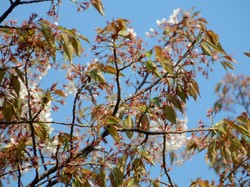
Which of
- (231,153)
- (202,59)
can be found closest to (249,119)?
(231,153)

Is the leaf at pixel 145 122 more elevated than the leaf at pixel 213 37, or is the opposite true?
the leaf at pixel 213 37

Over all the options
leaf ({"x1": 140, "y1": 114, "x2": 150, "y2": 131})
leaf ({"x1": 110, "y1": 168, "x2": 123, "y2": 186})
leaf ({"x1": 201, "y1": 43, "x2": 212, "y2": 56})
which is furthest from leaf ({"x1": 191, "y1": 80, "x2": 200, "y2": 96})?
leaf ({"x1": 110, "y1": 168, "x2": 123, "y2": 186})

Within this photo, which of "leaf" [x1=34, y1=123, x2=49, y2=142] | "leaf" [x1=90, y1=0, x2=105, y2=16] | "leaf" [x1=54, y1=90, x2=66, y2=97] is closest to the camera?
"leaf" [x1=90, y1=0, x2=105, y2=16]

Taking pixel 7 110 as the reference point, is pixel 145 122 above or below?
below

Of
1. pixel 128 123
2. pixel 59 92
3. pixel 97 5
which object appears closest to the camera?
pixel 97 5

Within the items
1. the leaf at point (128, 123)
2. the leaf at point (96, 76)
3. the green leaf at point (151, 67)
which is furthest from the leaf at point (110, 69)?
the leaf at point (128, 123)

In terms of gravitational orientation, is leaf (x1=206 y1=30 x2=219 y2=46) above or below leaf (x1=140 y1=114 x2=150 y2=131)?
above

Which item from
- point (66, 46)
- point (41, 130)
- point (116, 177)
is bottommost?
point (116, 177)

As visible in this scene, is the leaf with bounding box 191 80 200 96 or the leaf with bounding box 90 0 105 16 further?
the leaf with bounding box 191 80 200 96

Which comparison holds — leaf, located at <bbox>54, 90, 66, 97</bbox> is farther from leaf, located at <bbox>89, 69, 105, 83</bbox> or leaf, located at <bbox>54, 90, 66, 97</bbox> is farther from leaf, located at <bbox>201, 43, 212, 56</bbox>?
leaf, located at <bbox>201, 43, 212, 56</bbox>

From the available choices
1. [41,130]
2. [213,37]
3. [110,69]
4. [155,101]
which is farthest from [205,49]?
[41,130]

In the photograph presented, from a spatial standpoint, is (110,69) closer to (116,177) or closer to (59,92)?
(59,92)

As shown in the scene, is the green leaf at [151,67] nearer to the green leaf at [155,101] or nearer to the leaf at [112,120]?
the green leaf at [155,101]

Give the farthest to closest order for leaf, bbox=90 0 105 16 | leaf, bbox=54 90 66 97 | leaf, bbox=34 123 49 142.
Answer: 1. leaf, bbox=34 123 49 142
2. leaf, bbox=54 90 66 97
3. leaf, bbox=90 0 105 16
